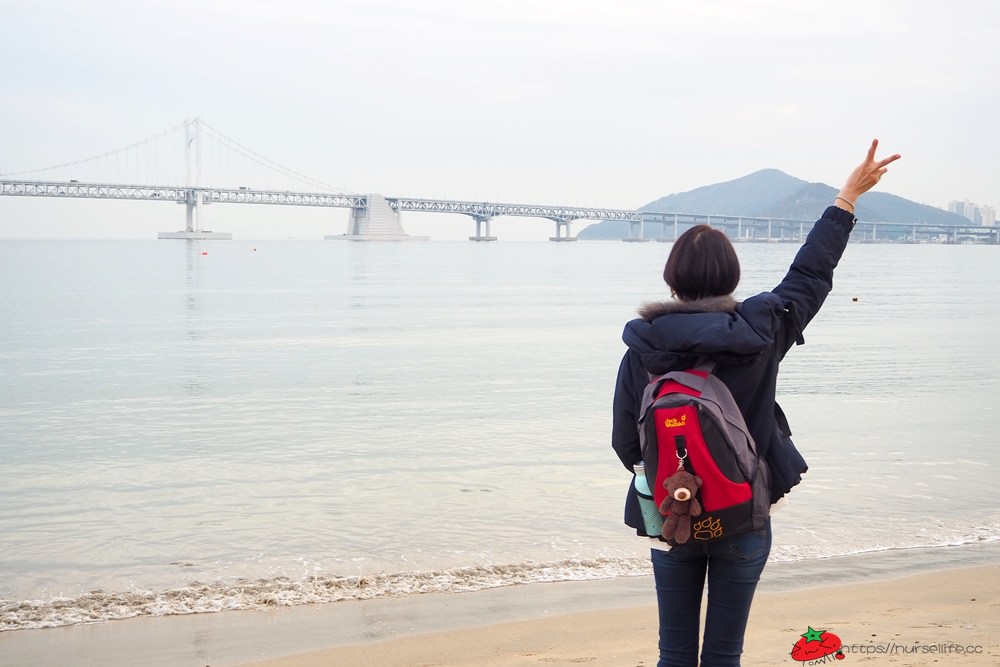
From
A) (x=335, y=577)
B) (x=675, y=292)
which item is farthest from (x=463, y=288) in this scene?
(x=675, y=292)

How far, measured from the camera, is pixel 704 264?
7.02 feet

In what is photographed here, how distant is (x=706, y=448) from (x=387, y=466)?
5712 mm

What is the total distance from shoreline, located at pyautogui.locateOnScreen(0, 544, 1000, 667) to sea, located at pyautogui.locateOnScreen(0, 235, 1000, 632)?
199mm

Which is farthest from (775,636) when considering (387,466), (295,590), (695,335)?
(387,466)

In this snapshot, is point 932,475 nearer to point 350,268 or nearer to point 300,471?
point 300,471

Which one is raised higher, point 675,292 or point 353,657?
point 675,292

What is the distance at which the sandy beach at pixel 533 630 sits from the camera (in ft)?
11.5

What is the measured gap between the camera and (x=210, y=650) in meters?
3.75

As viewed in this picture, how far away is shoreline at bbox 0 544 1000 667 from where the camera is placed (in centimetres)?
361

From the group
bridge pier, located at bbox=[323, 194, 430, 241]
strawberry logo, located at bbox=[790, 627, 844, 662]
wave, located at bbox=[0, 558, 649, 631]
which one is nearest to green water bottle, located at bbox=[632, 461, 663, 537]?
strawberry logo, located at bbox=[790, 627, 844, 662]

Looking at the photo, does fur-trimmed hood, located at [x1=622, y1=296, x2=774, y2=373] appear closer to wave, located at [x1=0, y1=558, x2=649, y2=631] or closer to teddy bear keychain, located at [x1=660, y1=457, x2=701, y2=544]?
teddy bear keychain, located at [x1=660, y1=457, x2=701, y2=544]

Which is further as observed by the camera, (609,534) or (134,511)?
(134,511)

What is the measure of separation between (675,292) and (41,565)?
4.11 m

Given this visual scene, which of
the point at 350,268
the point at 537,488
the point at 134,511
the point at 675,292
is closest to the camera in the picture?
the point at 675,292
